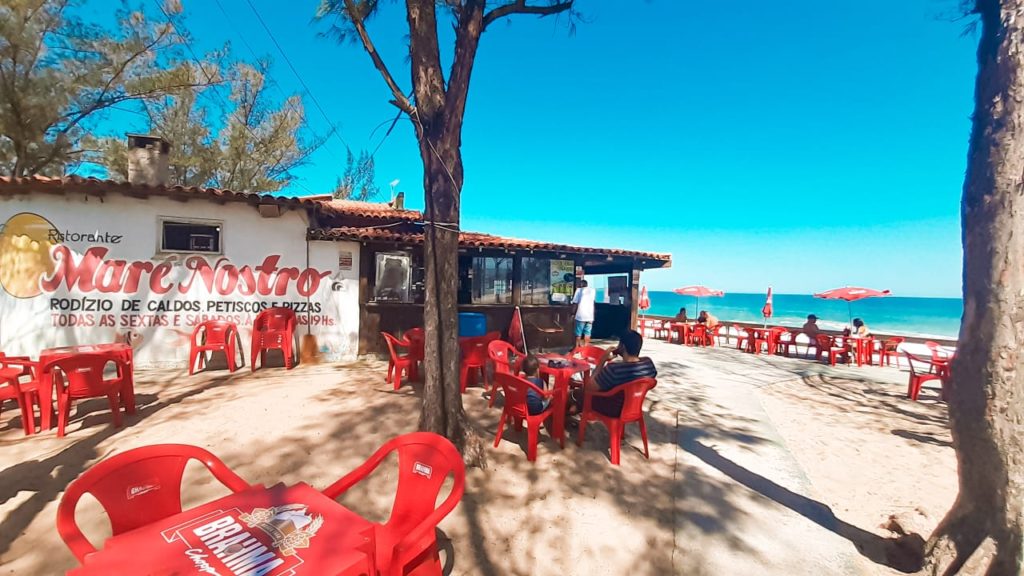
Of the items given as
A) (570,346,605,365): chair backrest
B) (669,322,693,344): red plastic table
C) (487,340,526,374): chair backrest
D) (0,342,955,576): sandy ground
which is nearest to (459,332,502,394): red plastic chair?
(0,342,955,576): sandy ground

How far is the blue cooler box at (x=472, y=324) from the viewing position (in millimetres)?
8578

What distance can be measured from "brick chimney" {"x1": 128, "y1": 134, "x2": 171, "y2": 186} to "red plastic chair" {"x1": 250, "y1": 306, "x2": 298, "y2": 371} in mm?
3073

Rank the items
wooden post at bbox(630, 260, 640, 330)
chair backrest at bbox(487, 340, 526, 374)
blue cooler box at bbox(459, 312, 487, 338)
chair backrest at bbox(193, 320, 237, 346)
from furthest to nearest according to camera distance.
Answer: wooden post at bbox(630, 260, 640, 330)
blue cooler box at bbox(459, 312, 487, 338)
chair backrest at bbox(193, 320, 237, 346)
chair backrest at bbox(487, 340, 526, 374)

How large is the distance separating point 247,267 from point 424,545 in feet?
23.1

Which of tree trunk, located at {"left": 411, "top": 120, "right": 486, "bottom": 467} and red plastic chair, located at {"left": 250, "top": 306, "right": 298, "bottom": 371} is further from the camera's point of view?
red plastic chair, located at {"left": 250, "top": 306, "right": 298, "bottom": 371}

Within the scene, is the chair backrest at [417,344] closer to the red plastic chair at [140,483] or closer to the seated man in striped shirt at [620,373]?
the seated man in striped shirt at [620,373]

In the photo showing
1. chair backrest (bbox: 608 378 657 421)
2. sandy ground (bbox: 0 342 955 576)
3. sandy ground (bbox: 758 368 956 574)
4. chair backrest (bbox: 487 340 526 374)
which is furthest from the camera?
chair backrest (bbox: 487 340 526 374)

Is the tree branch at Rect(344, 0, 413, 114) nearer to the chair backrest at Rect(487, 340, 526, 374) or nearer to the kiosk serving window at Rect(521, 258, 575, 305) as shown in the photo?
the chair backrest at Rect(487, 340, 526, 374)

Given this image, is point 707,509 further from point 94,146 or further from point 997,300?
point 94,146

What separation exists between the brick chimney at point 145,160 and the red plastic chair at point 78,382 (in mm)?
4681

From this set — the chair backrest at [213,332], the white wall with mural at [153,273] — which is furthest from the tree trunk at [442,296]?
the chair backrest at [213,332]

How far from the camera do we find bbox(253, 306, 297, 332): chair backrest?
732 centimetres

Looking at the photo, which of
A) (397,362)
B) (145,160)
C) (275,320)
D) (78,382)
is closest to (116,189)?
(145,160)

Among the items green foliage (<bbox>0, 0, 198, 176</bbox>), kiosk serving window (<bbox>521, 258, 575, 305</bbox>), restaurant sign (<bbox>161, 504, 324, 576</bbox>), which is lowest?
restaurant sign (<bbox>161, 504, 324, 576</bbox>)
